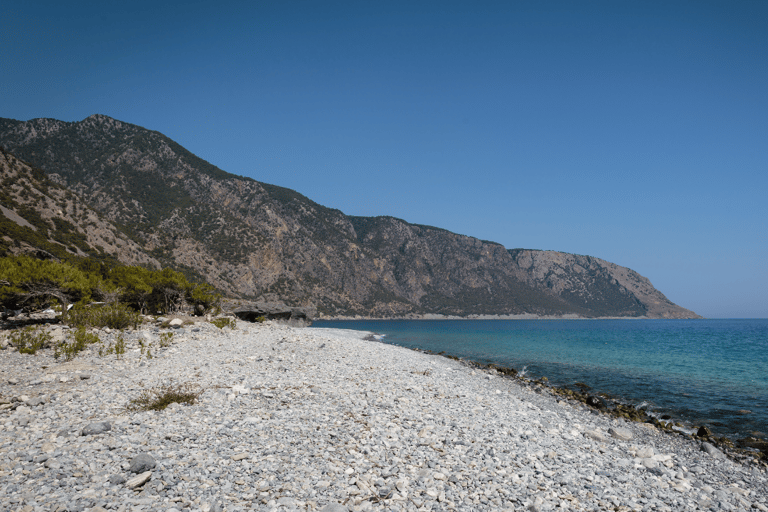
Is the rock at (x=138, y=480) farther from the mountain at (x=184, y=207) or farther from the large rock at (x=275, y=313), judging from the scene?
the mountain at (x=184, y=207)

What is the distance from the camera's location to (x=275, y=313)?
48688 millimetres

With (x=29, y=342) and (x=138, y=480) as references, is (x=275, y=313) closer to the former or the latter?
(x=29, y=342)

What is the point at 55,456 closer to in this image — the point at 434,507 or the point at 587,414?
the point at 434,507

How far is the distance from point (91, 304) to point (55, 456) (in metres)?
22.4

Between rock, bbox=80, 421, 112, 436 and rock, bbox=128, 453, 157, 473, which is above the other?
rock, bbox=128, 453, 157, 473

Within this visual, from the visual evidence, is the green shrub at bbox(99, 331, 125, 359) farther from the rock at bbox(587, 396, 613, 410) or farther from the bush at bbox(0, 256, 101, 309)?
the rock at bbox(587, 396, 613, 410)

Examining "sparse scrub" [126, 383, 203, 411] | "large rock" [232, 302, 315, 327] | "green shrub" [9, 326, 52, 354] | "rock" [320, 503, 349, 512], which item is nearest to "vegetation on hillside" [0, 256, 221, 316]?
"green shrub" [9, 326, 52, 354]

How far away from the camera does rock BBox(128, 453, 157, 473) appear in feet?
21.1

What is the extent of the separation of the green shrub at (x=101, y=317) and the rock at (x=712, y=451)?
1108 inches

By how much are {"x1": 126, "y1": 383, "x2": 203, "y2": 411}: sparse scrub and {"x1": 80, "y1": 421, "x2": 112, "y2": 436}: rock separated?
1399 millimetres

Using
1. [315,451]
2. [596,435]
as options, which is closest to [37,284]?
[315,451]

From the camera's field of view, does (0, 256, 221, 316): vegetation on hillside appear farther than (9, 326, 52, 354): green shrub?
Yes

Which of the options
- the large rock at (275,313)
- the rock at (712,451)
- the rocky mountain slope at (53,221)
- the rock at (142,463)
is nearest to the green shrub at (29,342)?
the rock at (142,463)

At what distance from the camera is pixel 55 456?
6770 millimetres
